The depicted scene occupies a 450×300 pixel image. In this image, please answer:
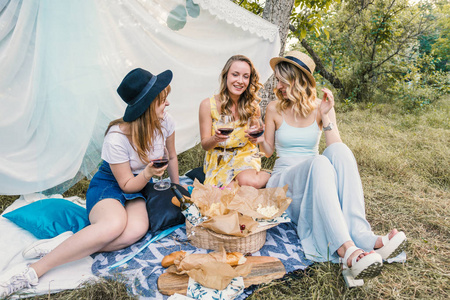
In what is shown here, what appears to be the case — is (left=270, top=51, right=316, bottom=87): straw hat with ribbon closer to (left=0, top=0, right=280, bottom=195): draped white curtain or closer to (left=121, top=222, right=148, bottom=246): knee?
(left=0, top=0, right=280, bottom=195): draped white curtain

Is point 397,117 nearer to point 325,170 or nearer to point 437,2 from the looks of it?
point 437,2

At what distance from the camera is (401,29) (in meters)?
8.00

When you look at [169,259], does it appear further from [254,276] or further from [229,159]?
[229,159]

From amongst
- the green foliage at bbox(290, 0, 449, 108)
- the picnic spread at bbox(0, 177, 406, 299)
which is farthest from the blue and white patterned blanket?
the green foliage at bbox(290, 0, 449, 108)

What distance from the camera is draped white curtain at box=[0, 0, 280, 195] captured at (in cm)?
237

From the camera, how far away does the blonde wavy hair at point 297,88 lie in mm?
2707

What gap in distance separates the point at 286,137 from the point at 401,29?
7227 millimetres

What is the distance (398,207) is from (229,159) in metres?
1.71

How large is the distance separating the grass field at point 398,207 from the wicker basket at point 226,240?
29 centimetres

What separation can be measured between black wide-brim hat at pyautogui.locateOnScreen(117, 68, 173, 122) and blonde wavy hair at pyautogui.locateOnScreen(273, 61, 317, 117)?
3.64ft

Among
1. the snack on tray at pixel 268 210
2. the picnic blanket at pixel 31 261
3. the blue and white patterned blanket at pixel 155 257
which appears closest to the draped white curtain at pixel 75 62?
the picnic blanket at pixel 31 261

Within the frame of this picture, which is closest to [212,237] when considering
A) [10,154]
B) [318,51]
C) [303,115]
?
[303,115]

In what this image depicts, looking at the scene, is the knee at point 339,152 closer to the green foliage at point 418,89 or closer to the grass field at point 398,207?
the grass field at point 398,207

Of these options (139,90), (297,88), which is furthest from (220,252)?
(297,88)
